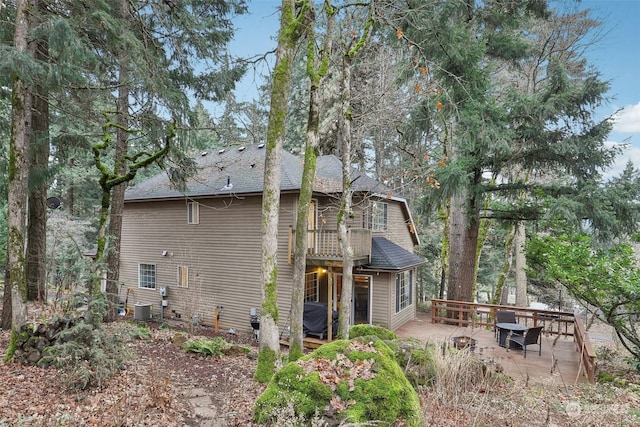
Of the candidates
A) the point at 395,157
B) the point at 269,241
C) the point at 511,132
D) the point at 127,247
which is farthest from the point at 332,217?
the point at 395,157

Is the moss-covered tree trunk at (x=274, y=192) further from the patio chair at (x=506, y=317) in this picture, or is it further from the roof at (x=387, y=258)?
the patio chair at (x=506, y=317)

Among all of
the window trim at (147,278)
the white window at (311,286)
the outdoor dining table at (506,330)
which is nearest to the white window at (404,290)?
the white window at (311,286)

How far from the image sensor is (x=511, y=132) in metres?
9.16

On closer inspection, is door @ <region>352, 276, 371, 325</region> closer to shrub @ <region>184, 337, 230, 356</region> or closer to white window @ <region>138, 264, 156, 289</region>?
shrub @ <region>184, 337, 230, 356</region>

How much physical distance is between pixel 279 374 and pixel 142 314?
41.0 ft

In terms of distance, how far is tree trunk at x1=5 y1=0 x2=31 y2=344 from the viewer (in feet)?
16.9

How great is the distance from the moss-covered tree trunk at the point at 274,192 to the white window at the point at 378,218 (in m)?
8.07

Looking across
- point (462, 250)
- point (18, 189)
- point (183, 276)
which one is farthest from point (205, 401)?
point (183, 276)

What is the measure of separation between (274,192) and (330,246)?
574 centimetres

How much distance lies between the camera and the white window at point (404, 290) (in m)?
12.5

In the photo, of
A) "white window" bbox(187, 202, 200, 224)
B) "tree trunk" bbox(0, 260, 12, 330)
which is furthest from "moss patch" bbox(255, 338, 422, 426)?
"white window" bbox(187, 202, 200, 224)

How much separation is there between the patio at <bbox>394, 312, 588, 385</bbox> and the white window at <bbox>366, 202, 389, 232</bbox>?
3.87 metres

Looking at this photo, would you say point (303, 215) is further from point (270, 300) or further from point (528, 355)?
point (528, 355)

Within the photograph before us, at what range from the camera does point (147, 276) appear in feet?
48.8
